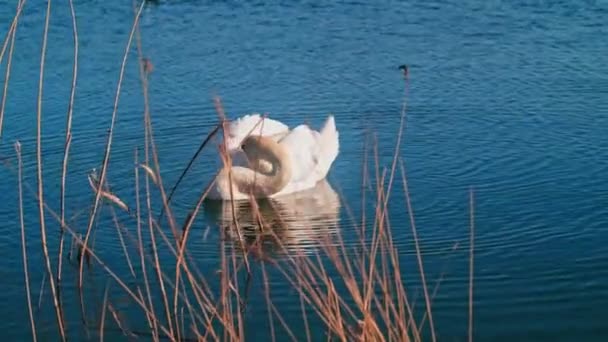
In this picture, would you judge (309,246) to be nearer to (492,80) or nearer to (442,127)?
(442,127)

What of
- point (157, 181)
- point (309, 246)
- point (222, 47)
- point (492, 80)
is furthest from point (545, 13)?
point (157, 181)

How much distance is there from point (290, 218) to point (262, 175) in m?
0.68

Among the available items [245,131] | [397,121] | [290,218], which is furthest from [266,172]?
[397,121]

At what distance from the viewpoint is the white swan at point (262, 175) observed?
8062 millimetres

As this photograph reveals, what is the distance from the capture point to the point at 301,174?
8.44 m

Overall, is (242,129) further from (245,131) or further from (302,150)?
(302,150)

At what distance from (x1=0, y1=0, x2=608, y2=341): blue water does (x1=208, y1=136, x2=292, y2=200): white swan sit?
0.68 feet

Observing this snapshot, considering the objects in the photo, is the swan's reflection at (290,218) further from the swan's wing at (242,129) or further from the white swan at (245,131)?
the swan's wing at (242,129)

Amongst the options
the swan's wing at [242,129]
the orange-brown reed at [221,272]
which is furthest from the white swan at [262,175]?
the orange-brown reed at [221,272]

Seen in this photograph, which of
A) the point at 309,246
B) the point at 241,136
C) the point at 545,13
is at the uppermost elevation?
the point at 545,13

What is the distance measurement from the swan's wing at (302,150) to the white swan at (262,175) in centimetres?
13

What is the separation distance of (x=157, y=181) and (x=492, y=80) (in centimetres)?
699

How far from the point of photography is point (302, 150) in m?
8.59

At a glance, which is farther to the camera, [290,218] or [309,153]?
[309,153]
